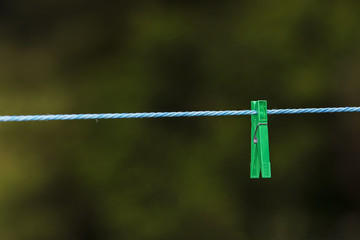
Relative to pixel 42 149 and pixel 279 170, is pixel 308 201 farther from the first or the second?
pixel 42 149

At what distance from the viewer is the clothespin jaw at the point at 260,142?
0.70 metres

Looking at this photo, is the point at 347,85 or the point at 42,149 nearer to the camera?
the point at 42,149

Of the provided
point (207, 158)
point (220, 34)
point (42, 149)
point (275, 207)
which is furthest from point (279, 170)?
point (42, 149)

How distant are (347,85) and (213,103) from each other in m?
0.43

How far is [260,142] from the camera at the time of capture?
70cm

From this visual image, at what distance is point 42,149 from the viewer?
129 cm

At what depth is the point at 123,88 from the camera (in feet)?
4.42

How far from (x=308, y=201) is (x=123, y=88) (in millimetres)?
665

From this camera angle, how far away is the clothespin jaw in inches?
27.5

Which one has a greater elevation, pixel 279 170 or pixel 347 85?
pixel 347 85

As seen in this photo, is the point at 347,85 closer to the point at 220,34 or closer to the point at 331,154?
the point at 331,154

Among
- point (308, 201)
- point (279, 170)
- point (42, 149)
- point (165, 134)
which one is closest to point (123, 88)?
point (165, 134)

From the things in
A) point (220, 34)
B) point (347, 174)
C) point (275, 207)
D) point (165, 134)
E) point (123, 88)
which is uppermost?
point (220, 34)

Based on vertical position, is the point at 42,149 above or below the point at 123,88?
below
